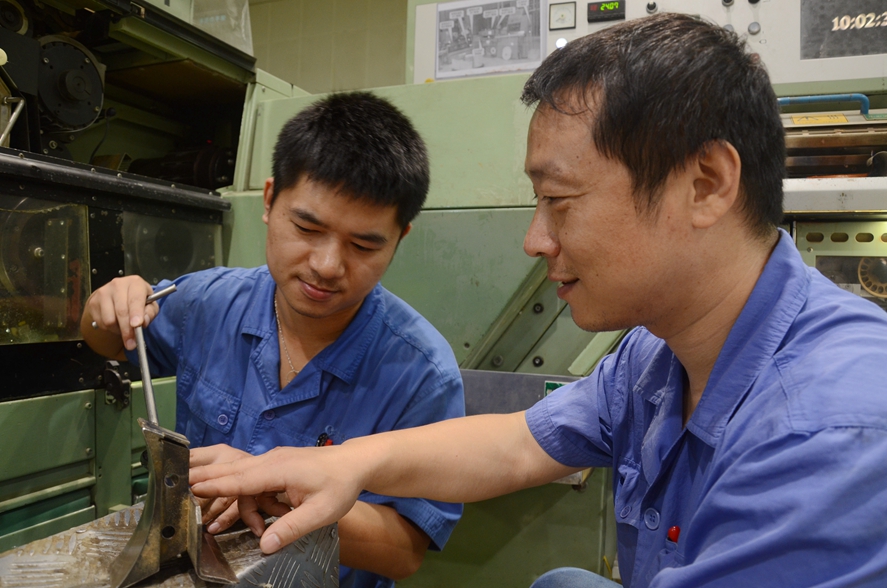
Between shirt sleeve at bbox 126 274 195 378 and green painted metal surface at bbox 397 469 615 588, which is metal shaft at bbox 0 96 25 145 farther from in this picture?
green painted metal surface at bbox 397 469 615 588

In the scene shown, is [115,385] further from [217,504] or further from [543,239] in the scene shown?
[543,239]

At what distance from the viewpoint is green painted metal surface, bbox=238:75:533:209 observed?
65.0 inches

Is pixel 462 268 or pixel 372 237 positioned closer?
pixel 372 237

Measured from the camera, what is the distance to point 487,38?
2.06 meters

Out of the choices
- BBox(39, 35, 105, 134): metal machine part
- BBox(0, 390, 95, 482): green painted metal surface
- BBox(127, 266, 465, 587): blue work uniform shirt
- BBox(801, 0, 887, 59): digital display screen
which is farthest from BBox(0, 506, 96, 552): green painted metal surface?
BBox(801, 0, 887, 59): digital display screen

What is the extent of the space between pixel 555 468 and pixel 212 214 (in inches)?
54.1

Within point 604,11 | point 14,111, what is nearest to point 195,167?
point 14,111

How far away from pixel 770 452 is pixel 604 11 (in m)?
1.79

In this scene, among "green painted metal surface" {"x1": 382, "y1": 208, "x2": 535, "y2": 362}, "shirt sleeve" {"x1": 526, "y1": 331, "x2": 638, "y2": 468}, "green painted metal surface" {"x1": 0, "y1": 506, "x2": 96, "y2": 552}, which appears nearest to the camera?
"shirt sleeve" {"x1": 526, "y1": 331, "x2": 638, "y2": 468}

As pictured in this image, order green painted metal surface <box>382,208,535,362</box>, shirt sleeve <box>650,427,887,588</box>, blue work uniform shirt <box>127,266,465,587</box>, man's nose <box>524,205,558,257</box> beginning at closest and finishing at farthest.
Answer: shirt sleeve <box>650,427,887,588</box>, man's nose <box>524,205,558,257</box>, blue work uniform shirt <box>127,266,465,587</box>, green painted metal surface <box>382,208,535,362</box>

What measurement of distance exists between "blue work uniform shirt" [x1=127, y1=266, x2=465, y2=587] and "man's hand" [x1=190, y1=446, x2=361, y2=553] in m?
0.30

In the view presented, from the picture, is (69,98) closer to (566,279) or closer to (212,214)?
(212,214)

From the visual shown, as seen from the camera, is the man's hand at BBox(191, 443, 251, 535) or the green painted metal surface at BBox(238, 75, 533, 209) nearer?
the man's hand at BBox(191, 443, 251, 535)

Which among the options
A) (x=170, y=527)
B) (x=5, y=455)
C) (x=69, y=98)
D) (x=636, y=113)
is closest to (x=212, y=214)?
(x=69, y=98)
